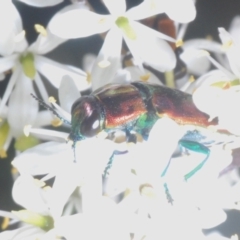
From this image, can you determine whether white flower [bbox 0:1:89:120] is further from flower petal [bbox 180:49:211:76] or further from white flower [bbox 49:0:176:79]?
flower petal [bbox 180:49:211:76]

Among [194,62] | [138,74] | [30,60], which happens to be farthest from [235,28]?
[30,60]

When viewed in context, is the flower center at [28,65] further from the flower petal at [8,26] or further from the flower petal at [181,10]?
the flower petal at [181,10]

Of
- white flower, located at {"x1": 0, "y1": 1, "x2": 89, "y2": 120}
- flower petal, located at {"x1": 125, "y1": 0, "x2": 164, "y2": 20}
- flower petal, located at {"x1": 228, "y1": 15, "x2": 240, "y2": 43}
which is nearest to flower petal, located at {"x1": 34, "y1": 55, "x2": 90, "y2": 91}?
white flower, located at {"x1": 0, "y1": 1, "x2": 89, "y2": 120}

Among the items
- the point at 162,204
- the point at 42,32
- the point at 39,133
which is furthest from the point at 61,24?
the point at 162,204

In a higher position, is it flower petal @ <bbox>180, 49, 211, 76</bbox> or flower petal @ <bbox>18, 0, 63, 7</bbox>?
flower petal @ <bbox>18, 0, 63, 7</bbox>

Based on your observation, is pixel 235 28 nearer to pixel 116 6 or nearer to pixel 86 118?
pixel 116 6

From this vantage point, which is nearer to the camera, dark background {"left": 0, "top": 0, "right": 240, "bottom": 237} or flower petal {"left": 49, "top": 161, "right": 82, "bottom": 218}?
flower petal {"left": 49, "top": 161, "right": 82, "bottom": 218}

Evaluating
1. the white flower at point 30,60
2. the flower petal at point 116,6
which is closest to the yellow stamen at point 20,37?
the white flower at point 30,60
